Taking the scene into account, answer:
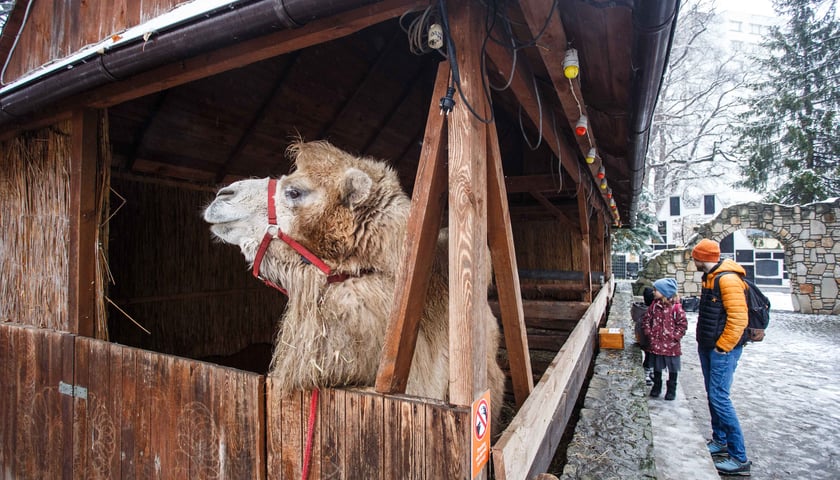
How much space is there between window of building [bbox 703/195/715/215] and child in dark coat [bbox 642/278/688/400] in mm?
26401

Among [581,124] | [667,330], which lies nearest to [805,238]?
[667,330]

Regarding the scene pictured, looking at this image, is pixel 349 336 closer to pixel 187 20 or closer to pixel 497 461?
pixel 497 461

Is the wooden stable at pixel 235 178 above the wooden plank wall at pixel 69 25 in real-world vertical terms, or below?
below

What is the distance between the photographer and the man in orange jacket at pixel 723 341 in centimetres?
418

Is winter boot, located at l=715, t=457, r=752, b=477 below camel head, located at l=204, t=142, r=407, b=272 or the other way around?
below

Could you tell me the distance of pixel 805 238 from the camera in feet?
52.4

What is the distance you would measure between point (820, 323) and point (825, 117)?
10.1 metres

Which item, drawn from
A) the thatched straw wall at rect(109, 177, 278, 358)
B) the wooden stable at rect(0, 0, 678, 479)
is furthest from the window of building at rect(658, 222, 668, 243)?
the thatched straw wall at rect(109, 177, 278, 358)

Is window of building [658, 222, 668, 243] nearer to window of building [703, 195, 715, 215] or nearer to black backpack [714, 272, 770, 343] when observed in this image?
window of building [703, 195, 715, 215]

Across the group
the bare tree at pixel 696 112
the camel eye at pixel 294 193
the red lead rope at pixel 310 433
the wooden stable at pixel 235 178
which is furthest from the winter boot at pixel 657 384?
the bare tree at pixel 696 112

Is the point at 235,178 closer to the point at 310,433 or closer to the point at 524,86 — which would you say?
the point at 524,86

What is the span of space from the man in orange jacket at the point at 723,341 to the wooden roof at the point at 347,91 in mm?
1395

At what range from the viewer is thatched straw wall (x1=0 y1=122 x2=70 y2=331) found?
3121mm

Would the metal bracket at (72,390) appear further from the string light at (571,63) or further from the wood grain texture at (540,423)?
the string light at (571,63)
